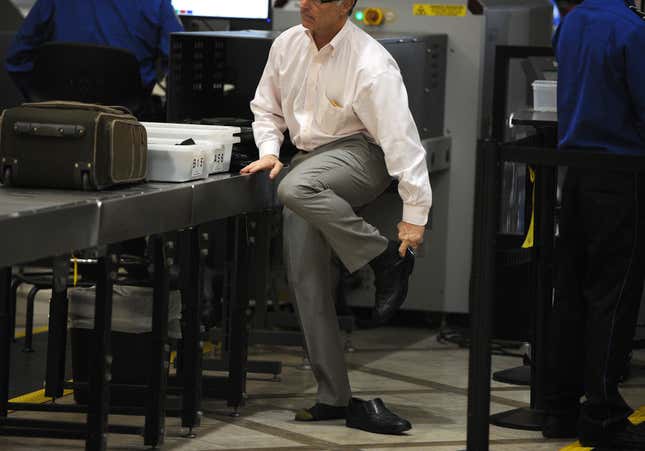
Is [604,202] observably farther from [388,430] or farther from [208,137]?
[208,137]

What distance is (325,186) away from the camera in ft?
14.8

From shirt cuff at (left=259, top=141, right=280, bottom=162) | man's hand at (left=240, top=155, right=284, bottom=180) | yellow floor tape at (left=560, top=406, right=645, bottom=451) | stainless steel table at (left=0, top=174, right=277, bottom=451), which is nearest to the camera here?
stainless steel table at (left=0, top=174, right=277, bottom=451)

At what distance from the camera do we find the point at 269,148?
4.69m

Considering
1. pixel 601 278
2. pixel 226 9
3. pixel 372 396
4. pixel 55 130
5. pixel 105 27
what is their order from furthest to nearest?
pixel 105 27, pixel 226 9, pixel 372 396, pixel 601 278, pixel 55 130

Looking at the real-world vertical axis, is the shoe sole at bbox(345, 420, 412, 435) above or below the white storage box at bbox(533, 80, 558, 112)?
below

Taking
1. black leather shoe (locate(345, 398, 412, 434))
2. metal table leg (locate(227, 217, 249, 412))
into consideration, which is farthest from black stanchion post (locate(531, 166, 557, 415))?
metal table leg (locate(227, 217, 249, 412))

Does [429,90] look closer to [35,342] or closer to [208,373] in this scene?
[208,373]

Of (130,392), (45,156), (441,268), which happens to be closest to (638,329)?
(441,268)

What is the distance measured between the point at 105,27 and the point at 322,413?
252 cm

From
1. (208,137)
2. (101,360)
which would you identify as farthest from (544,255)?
(101,360)

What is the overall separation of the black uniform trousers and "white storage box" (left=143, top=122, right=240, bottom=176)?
1.10 meters

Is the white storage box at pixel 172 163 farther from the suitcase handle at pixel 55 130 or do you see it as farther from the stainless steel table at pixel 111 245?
the suitcase handle at pixel 55 130

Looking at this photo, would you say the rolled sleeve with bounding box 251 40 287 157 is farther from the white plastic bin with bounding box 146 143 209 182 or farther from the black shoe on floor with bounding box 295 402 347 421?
the black shoe on floor with bounding box 295 402 347 421

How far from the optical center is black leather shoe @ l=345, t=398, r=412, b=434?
4.62m
